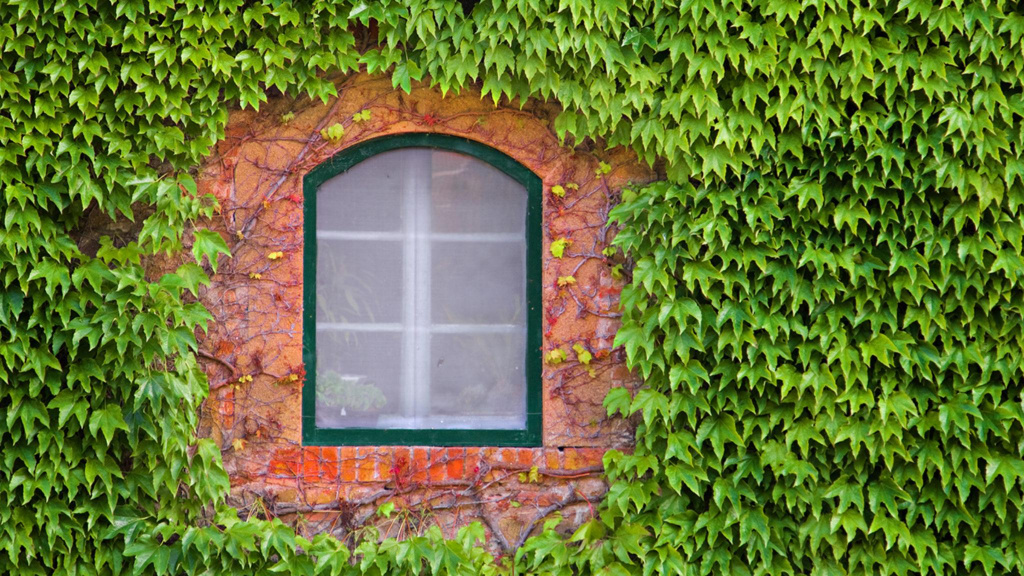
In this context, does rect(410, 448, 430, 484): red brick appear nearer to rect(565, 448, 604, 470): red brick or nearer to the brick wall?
the brick wall

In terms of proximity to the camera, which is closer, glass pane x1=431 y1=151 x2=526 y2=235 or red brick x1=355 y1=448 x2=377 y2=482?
red brick x1=355 y1=448 x2=377 y2=482

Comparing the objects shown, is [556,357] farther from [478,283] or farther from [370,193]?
[370,193]

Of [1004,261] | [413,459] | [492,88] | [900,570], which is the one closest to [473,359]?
[413,459]

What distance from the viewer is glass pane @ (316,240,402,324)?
4266mm

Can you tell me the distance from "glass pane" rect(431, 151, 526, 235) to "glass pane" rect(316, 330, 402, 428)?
0.58m

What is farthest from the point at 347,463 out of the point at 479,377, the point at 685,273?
the point at 685,273

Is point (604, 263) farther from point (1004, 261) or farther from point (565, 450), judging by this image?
point (1004, 261)

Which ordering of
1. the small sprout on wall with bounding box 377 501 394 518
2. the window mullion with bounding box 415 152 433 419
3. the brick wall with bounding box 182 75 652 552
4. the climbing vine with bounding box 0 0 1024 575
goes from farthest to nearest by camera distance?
the window mullion with bounding box 415 152 433 419, the brick wall with bounding box 182 75 652 552, the small sprout on wall with bounding box 377 501 394 518, the climbing vine with bounding box 0 0 1024 575

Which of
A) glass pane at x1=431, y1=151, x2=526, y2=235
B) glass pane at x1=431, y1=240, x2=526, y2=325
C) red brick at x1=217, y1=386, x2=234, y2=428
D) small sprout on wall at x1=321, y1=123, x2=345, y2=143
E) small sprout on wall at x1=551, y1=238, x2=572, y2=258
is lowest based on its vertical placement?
red brick at x1=217, y1=386, x2=234, y2=428

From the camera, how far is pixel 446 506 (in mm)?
4195

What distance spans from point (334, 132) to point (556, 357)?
1.37 metres

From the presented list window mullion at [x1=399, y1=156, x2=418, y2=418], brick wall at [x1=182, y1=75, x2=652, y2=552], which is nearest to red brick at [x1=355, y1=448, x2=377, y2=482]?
brick wall at [x1=182, y1=75, x2=652, y2=552]

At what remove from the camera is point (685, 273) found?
3.96m

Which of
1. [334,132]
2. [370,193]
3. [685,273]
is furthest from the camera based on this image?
[370,193]
